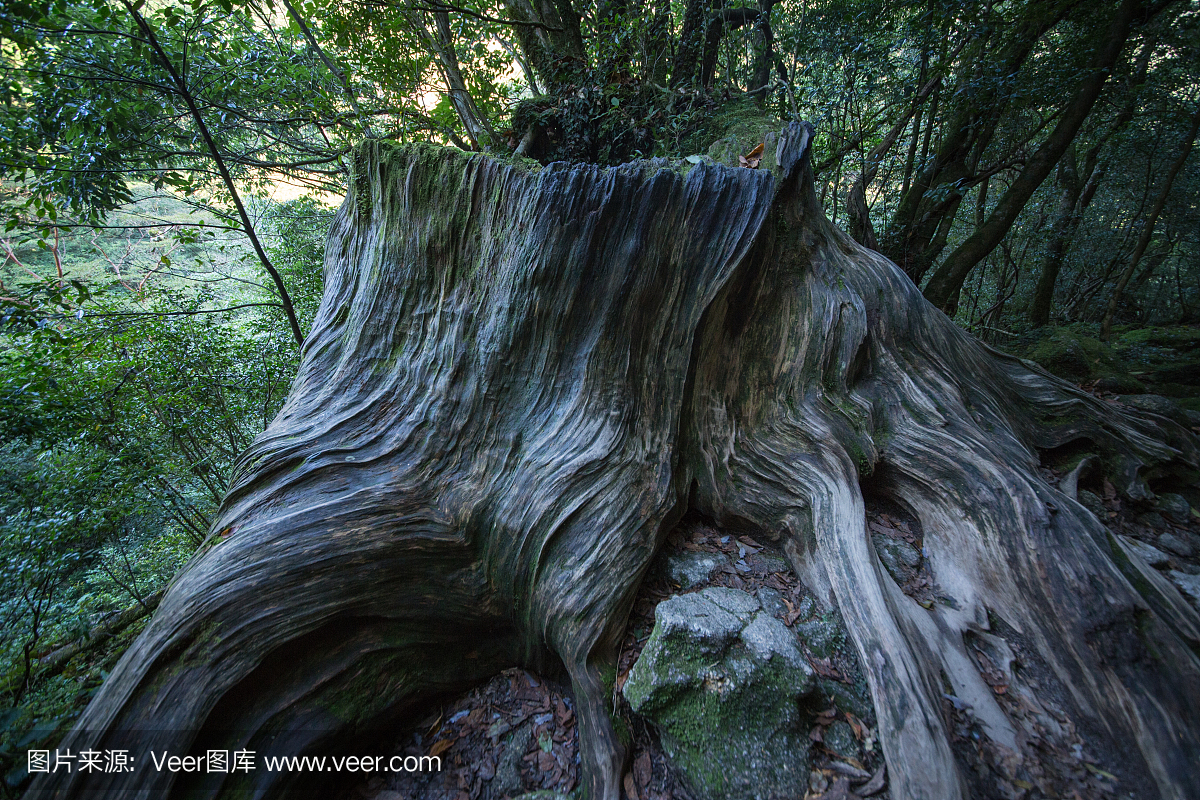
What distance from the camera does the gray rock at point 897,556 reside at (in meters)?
2.67

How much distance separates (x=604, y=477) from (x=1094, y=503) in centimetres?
348

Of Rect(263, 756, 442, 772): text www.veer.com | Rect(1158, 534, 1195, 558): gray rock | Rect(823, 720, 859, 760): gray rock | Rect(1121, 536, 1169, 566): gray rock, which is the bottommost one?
Rect(263, 756, 442, 772): text www.veer.com

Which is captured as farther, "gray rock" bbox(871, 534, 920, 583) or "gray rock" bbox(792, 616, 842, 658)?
"gray rock" bbox(871, 534, 920, 583)

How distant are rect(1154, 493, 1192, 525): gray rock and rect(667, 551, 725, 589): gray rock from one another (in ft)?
10.1

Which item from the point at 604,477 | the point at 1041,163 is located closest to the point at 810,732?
the point at 604,477

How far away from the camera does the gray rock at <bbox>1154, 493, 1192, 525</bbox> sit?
2.96 m

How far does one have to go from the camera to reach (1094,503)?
3072 millimetres

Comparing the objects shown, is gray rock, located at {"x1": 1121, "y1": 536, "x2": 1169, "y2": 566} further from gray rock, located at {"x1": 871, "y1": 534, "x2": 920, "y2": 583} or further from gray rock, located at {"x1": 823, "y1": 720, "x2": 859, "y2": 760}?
gray rock, located at {"x1": 823, "y1": 720, "x2": 859, "y2": 760}

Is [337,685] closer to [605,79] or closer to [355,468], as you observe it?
[355,468]

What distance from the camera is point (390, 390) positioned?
3.04 metres

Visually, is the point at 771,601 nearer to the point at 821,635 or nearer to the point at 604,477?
the point at 821,635

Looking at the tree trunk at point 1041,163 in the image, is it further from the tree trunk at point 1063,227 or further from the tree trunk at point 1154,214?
the tree trunk at point 1063,227

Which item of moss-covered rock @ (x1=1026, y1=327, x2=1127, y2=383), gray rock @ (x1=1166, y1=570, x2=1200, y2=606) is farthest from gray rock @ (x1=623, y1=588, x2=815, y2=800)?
moss-covered rock @ (x1=1026, y1=327, x2=1127, y2=383)

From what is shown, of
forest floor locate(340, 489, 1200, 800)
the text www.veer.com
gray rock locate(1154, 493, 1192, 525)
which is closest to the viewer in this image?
forest floor locate(340, 489, 1200, 800)
